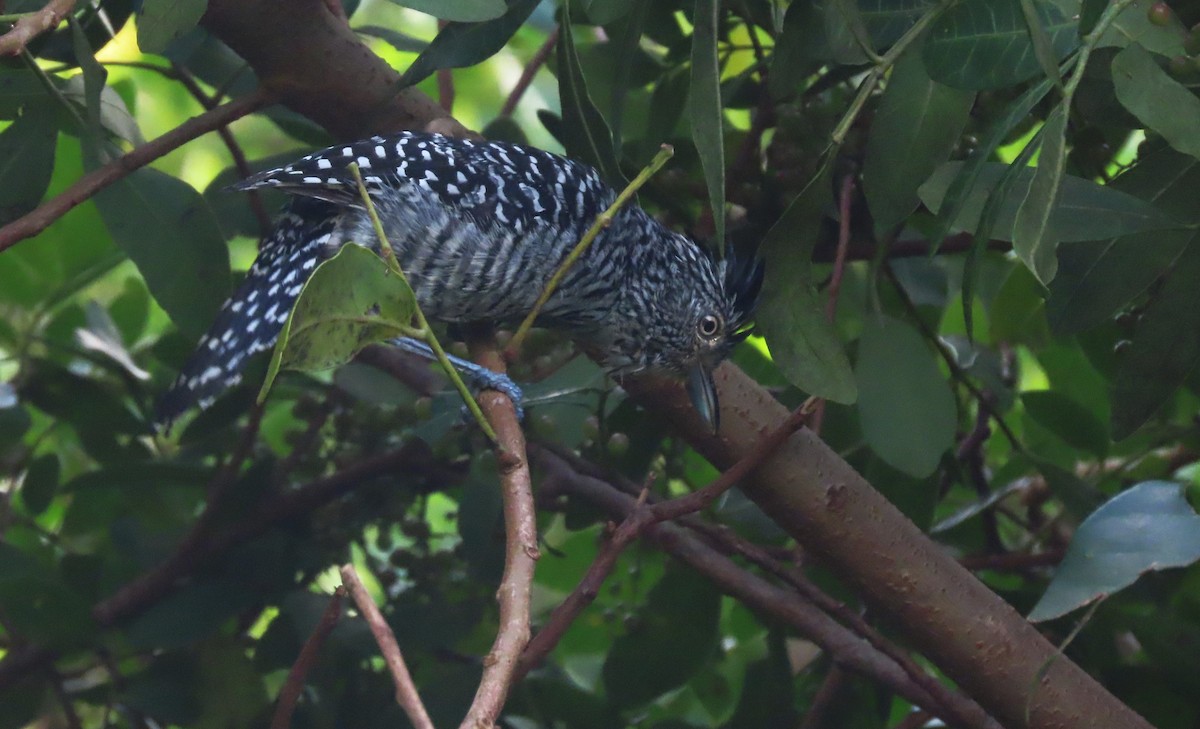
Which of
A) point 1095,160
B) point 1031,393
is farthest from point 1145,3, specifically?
point 1031,393

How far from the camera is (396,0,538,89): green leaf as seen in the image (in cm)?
139

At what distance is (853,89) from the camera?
5.68 feet

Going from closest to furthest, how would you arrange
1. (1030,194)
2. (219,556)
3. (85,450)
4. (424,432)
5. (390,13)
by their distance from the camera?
(1030,194)
(424,432)
(219,556)
(85,450)
(390,13)

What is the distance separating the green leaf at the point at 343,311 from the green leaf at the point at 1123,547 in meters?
0.77

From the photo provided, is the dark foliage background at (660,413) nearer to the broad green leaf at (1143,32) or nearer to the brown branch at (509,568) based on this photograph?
the broad green leaf at (1143,32)

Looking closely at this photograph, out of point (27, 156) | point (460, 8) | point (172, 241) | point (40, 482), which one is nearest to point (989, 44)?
point (460, 8)

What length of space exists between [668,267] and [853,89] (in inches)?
16.7

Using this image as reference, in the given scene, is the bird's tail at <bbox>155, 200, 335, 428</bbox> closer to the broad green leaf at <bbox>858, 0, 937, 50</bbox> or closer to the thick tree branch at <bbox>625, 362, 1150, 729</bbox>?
the thick tree branch at <bbox>625, 362, 1150, 729</bbox>

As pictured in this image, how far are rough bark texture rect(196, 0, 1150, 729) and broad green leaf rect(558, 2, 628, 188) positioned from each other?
0.29 meters

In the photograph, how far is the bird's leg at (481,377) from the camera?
1464 mm

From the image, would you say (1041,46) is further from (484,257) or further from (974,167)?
(484,257)

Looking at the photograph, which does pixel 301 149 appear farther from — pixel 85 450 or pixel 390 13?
pixel 390 13

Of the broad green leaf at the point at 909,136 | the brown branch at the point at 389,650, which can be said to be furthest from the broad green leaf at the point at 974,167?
the brown branch at the point at 389,650

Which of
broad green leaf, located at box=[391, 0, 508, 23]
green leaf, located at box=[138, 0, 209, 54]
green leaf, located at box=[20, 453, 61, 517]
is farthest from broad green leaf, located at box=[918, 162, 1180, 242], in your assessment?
green leaf, located at box=[20, 453, 61, 517]
